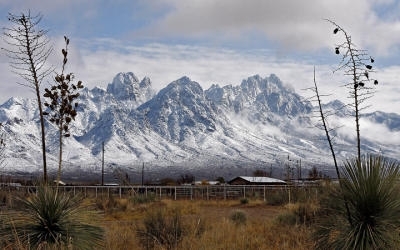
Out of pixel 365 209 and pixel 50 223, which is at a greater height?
pixel 365 209

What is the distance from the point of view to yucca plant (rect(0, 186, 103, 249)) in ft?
27.8

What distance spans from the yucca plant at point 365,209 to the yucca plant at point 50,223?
3592mm

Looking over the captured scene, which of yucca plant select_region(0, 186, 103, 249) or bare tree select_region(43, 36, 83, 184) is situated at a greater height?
bare tree select_region(43, 36, 83, 184)

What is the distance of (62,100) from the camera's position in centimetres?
1419

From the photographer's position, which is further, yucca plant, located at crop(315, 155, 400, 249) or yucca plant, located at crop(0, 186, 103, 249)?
yucca plant, located at crop(0, 186, 103, 249)

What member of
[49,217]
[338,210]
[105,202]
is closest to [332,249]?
[338,210]

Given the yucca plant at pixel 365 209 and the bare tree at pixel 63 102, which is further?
the bare tree at pixel 63 102

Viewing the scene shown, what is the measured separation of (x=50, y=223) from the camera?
8.72m

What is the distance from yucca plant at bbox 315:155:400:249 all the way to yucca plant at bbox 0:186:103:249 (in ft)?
11.8

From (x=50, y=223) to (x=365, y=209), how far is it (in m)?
4.80

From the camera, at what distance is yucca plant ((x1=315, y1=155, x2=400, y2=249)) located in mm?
7141

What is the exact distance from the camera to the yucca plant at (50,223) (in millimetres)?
8484

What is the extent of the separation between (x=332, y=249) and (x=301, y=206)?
32.7 feet

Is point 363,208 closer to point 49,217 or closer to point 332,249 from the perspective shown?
point 332,249
